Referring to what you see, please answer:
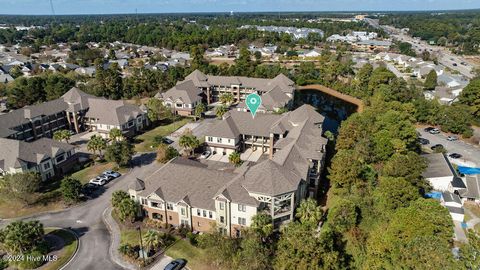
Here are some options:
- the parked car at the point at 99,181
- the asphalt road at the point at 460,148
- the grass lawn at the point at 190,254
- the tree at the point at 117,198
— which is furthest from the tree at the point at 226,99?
the grass lawn at the point at 190,254

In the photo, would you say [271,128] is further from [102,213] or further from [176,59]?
[176,59]

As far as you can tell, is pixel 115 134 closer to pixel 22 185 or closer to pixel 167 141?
pixel 167 141

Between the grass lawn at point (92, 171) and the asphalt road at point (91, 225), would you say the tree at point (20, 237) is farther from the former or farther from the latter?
the grass lawn at point (92, 171)

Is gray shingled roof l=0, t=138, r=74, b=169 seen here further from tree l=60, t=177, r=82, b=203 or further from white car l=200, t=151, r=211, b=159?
white car l=200, t=151, r=211, b=159

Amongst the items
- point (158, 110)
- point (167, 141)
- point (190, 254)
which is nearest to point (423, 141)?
point (167, 141)

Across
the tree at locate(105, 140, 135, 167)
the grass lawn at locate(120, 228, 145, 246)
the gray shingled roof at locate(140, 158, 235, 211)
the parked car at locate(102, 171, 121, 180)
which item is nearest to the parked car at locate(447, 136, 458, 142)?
the gray shingled roof at locate(140, 158, 235, 211)
